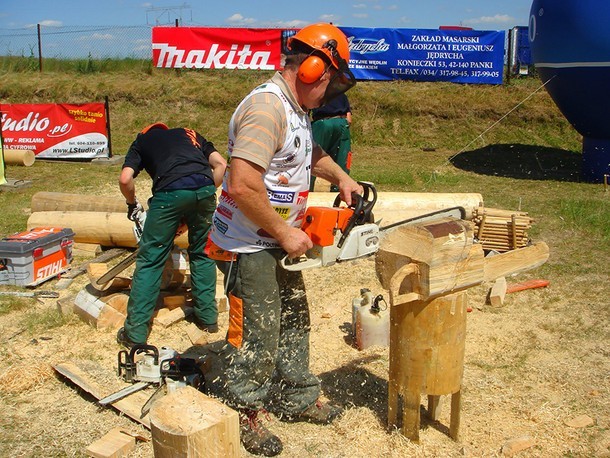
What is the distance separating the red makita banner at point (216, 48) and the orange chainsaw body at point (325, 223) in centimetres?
1409

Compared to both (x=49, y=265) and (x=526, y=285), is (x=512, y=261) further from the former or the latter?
(x=49, y=265)

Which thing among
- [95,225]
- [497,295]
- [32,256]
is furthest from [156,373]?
[95,225]

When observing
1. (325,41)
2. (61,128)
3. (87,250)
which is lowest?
(87,250)

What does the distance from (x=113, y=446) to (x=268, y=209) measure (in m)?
1.55

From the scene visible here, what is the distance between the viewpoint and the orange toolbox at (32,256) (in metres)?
5.85

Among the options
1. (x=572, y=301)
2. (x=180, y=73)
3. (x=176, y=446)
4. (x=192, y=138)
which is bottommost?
(x=572, y=301)

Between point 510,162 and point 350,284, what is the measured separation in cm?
819

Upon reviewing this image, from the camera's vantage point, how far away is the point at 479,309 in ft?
18.1

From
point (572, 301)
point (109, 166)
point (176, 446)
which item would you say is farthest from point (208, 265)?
point (109, 166)

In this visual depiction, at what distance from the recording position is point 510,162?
1311cm

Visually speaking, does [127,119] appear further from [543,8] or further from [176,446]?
[176,446]

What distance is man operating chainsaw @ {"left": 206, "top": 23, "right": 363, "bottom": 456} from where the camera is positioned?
9.35ft

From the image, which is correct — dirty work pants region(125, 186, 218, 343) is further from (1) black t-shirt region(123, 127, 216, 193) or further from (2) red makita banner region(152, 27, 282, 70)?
(2) red makita banner region(152, 27, 282, 70)

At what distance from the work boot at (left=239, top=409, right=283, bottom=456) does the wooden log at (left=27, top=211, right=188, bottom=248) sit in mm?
4000
